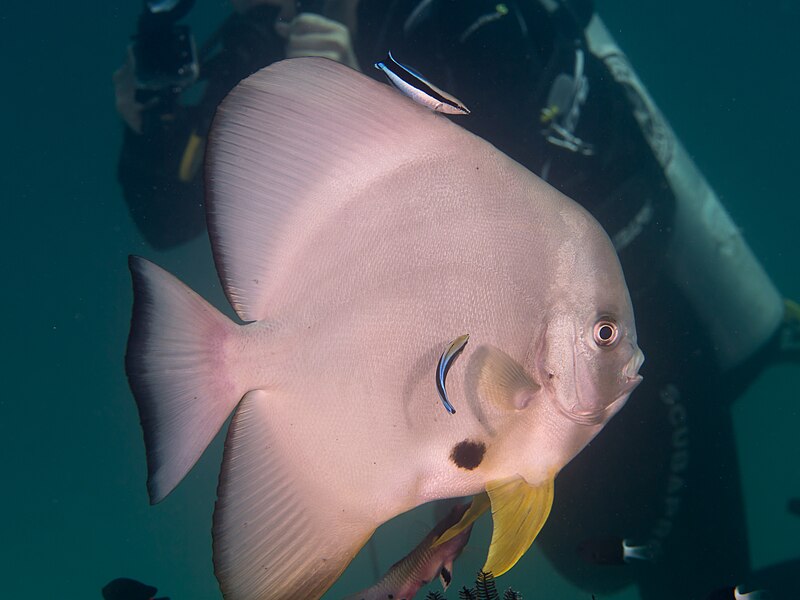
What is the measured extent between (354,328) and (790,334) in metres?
5.05

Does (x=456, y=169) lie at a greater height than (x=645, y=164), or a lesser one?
greater

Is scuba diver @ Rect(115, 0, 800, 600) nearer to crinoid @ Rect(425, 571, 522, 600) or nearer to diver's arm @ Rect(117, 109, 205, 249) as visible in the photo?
diver's arm @ Rect(117, 109, 205, 249)

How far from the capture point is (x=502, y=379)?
1.01 metres

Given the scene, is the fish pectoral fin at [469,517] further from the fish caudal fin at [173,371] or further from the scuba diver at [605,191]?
the scuba diver at [605,191]

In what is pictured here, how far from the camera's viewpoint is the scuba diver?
9.26 ft

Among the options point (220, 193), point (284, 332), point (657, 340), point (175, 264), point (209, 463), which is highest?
point (220, 193)

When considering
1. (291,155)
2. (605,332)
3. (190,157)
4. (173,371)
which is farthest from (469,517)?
(190,157)

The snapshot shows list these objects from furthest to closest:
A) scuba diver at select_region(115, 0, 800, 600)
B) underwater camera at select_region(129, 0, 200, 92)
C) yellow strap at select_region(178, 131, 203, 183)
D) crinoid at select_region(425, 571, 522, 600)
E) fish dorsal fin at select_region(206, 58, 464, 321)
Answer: yellow strap at select_region(178, 131, 203, 183) < underwater camera at select_region(129, 0, 200, 92) < scuba diver at select_region(115, 0, 800, 600) < crinoid at select_region(425, 571, 522, 600) < fish dorsal fin at select_region(206, 58, 464, 321)

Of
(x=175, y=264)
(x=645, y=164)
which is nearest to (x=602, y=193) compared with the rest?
(x=645, y=164)

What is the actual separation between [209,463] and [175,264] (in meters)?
7.34

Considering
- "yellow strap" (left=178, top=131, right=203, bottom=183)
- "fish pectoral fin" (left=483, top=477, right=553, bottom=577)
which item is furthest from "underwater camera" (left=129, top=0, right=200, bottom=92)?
"fish pectoral fin" (left=483, top=477, right=553, bottom=577)

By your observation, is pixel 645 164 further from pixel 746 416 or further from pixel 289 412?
pixel 746 416

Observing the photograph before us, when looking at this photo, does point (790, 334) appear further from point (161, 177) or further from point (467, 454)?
point (161, 177)

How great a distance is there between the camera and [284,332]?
1056 millimetres
